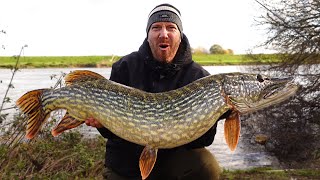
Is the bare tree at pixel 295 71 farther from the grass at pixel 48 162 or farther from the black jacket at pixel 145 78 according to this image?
the black jacket at pixel 145 78

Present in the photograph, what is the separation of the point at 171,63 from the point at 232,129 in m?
0.85

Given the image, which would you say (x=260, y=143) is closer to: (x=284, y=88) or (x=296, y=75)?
(x=296, y=75)

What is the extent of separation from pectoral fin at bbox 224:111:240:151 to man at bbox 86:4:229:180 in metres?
0.36

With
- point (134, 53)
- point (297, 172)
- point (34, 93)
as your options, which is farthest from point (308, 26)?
point (34, 93)

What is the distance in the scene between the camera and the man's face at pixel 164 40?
3235mm

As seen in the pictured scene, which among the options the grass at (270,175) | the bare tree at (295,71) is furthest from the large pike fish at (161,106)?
the bare tree at (295,71)

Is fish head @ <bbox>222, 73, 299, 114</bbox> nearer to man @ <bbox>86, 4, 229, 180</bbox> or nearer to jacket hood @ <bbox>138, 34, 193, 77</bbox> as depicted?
man @ <bbox>86, 4, 229, 180</bbox>

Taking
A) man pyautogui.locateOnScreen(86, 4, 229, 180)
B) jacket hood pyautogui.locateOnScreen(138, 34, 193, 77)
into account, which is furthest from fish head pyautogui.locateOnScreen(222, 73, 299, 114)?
jacket hood pyautogui.locateOnScreen(138, 34, 193, 77)

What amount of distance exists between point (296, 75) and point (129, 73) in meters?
6.46

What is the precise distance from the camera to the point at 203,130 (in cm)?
285

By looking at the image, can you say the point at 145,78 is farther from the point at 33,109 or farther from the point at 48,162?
the point at 48,162

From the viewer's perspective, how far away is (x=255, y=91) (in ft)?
9.15

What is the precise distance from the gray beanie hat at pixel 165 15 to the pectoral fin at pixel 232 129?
104cm

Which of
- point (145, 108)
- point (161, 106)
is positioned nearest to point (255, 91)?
point (161, 106)
